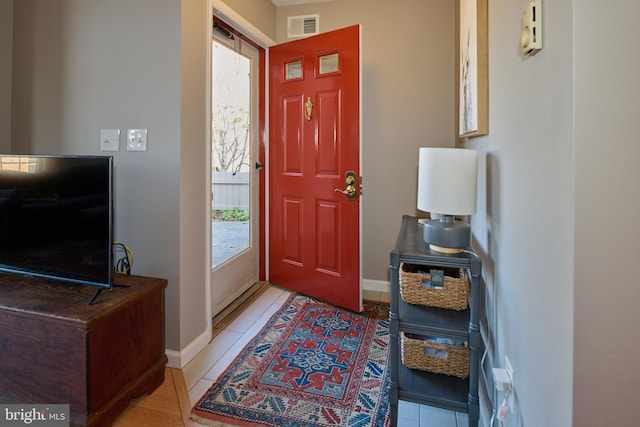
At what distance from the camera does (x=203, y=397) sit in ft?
5.80

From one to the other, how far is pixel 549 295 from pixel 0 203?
7.59ft

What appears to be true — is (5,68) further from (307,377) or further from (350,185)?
(307,377)

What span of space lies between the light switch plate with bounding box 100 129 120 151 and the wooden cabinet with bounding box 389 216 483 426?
167 cm

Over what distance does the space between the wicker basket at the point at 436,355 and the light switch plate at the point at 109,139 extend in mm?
1855

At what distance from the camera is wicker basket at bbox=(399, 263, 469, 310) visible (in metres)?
1.43

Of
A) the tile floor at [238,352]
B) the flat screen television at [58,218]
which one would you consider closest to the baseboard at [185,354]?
the tile floor at [238,352]

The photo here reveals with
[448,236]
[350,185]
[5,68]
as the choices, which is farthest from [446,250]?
[5,68]

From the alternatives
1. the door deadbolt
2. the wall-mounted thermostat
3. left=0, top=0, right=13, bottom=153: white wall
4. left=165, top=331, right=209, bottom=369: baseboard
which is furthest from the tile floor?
left=0, top=0, right=13, bottom=153: white wall

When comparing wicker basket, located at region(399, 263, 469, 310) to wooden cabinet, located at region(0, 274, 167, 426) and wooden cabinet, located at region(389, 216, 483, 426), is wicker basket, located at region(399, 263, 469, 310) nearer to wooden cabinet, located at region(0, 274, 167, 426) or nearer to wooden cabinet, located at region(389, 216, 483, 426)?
wooden cabinet, located at region(389, 216, 483, 426)

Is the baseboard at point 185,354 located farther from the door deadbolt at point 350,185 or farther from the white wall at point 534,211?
the white wall at point 534,211

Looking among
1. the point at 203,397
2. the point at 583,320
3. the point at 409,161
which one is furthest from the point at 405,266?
the point at 409,161

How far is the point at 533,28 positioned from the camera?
35.1 inches

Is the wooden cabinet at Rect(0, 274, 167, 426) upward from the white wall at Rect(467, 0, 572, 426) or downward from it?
downward

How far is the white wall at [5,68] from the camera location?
2.25 metres
